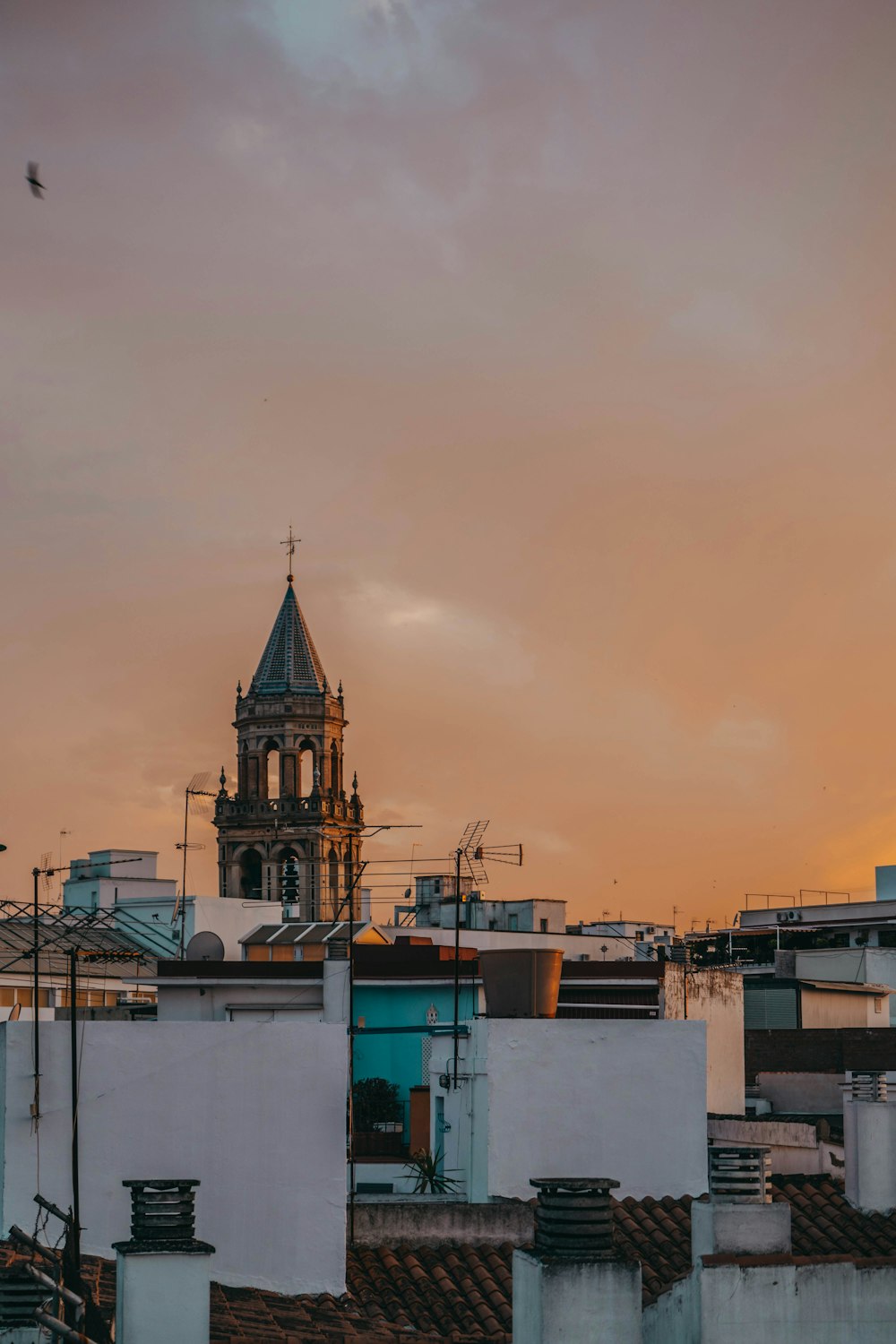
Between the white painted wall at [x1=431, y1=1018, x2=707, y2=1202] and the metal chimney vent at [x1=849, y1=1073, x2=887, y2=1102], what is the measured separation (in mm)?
2557

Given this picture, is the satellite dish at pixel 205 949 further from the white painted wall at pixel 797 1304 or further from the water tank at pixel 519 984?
the white painted wall at pixel 797 1304

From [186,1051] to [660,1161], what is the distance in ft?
27.9

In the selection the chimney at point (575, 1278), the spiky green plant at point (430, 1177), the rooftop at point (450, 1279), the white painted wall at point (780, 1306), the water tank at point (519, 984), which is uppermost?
the water tank at point (519, 984)

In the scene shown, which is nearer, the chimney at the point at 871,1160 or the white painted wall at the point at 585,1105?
the chimney at the point at 871,1160

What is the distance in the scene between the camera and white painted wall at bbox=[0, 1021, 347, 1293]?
2692 cm

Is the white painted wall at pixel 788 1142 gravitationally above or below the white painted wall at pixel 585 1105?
below

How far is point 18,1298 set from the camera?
1848 cm

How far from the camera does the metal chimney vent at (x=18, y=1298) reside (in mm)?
18328

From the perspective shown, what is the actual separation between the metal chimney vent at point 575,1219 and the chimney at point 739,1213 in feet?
6.70

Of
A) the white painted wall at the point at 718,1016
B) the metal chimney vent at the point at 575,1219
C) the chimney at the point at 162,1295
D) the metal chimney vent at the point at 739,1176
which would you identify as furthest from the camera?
the white painted wall at the point at 718,1016

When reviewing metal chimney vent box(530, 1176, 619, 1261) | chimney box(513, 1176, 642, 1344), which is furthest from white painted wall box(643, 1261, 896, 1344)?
metal chimney vent box(530, 1176, 619, 1261)

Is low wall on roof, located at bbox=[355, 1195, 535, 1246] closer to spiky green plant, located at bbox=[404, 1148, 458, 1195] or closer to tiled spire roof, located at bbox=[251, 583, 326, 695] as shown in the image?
spiky green plant, located at bbox=[404, 1148, 458, 1195]

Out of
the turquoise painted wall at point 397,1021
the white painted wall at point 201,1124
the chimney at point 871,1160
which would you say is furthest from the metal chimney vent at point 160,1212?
the turquoise painted wall at point 397,1021

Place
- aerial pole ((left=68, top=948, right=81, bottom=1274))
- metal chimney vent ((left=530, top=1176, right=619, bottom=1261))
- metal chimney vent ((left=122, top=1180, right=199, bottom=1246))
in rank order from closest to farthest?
metal chimney vent ((left=530, top=1176, right=619, bottom=1261)) → metal chimney vent ((left=122, top=1180, right=199, bottom=1246)) → aerial pole ((left=68, top=948, right=81, bottom=1274))
